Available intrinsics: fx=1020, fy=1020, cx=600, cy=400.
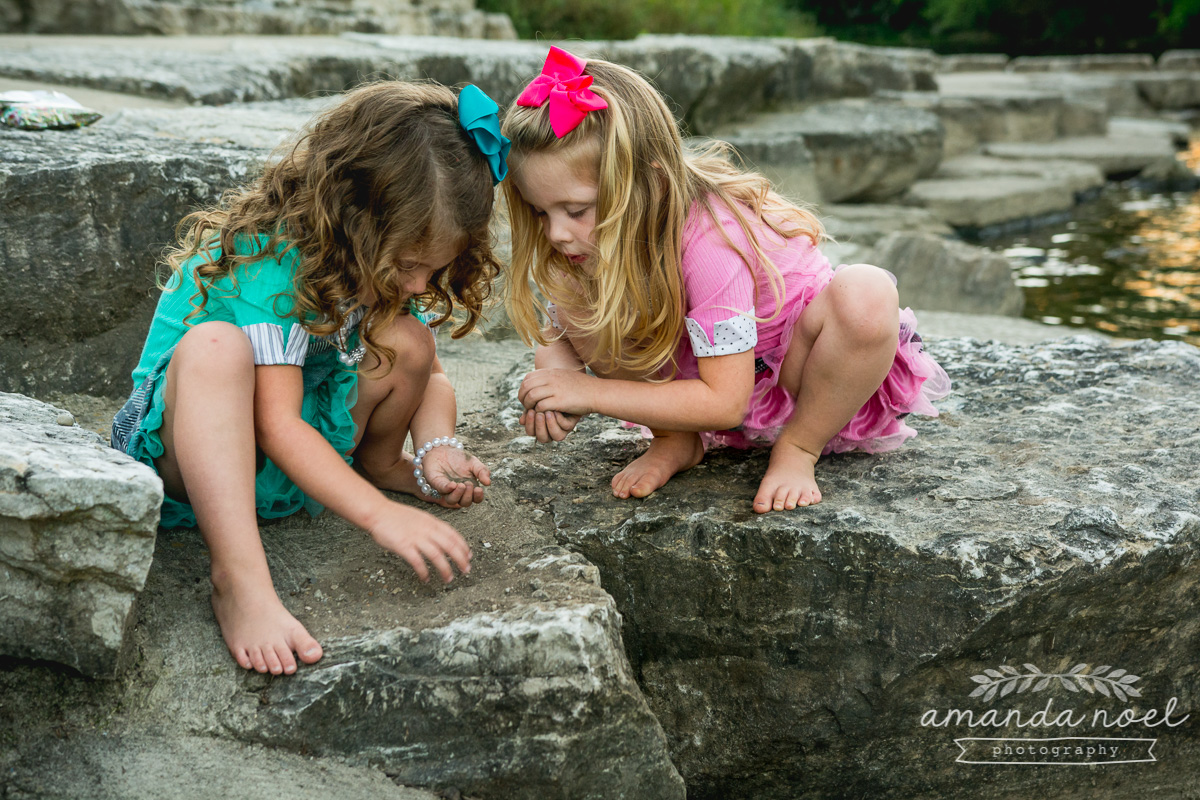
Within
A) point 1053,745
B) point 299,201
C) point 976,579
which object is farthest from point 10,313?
point 1053,745

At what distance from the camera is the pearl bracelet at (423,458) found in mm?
1899

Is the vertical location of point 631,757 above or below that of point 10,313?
below

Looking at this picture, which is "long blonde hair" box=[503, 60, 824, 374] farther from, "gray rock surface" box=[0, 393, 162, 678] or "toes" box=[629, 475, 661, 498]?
"gray rock surface" box=[0, 393, 162, 678]

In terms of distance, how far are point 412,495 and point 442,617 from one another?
474mm

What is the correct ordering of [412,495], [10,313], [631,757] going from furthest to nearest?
[10,313], [412,495], [631,757]

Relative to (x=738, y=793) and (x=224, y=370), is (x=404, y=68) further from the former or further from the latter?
(x=738, y=793)

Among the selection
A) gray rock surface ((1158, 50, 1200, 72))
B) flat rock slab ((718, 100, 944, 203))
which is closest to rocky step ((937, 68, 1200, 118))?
gray rock surface ((1158, 50, 1200, 72))

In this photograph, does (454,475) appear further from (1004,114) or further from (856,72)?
(1004,114)

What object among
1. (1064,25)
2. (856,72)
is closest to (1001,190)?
(856,72)

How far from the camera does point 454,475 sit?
1.90 meters

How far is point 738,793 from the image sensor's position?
1911 millimetres

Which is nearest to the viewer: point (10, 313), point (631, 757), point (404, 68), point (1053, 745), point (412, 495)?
point (631, 757)

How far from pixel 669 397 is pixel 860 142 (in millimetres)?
5514

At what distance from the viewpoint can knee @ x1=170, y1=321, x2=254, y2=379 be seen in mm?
1531
